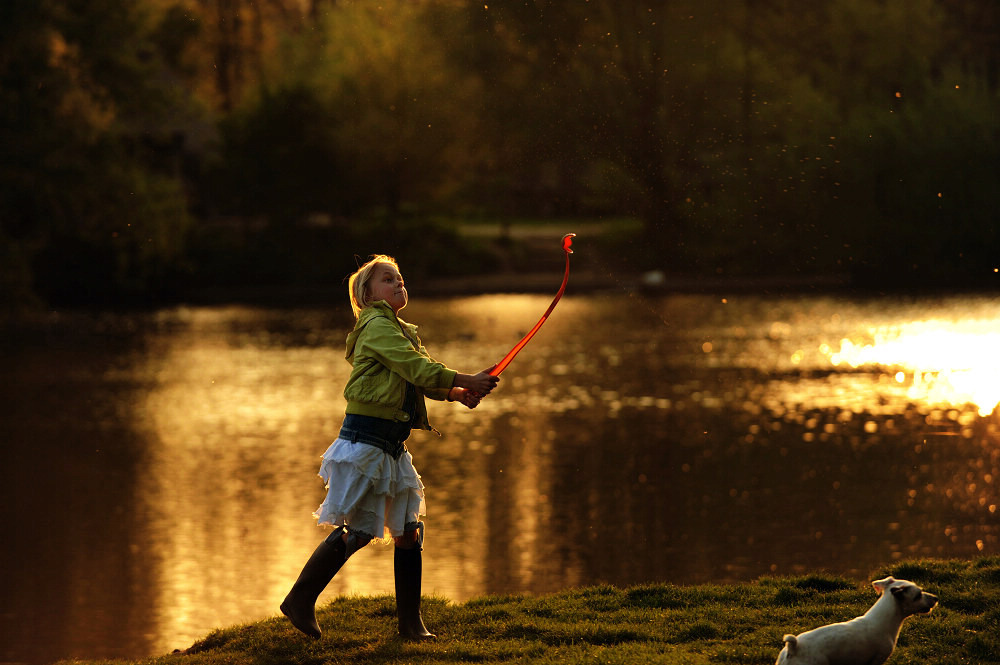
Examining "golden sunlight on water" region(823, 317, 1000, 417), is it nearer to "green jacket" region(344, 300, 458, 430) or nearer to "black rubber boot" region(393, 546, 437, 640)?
"black rubber boot" region(393, 546, 437, 640)

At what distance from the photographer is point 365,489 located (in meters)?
5.96

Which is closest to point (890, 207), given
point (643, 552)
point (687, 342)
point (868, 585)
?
point (687, 342)

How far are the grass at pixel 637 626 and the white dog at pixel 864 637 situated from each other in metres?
0.75

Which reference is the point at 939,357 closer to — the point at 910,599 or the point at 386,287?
the point at 386,287

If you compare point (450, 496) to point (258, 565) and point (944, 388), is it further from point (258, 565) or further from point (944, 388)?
point (944, 388)

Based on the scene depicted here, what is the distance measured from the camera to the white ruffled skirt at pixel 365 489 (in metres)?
5.97

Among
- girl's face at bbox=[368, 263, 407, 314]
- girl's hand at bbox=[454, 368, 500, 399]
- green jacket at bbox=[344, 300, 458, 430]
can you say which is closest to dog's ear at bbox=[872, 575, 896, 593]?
girl's hand at bbox=[454, 368, 500, 399]

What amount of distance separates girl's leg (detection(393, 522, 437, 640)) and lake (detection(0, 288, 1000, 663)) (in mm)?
2172

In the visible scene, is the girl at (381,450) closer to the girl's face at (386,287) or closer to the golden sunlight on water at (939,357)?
the girl's face at (386,287)

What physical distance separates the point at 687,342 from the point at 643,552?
14.9 m

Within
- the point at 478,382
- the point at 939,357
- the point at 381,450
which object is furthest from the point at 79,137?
the point at 478,382

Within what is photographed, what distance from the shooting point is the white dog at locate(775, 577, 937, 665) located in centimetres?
479

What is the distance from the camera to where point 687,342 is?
24.9 metres

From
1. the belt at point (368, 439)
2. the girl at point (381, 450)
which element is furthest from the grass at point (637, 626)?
the belt at point (368, 439)
